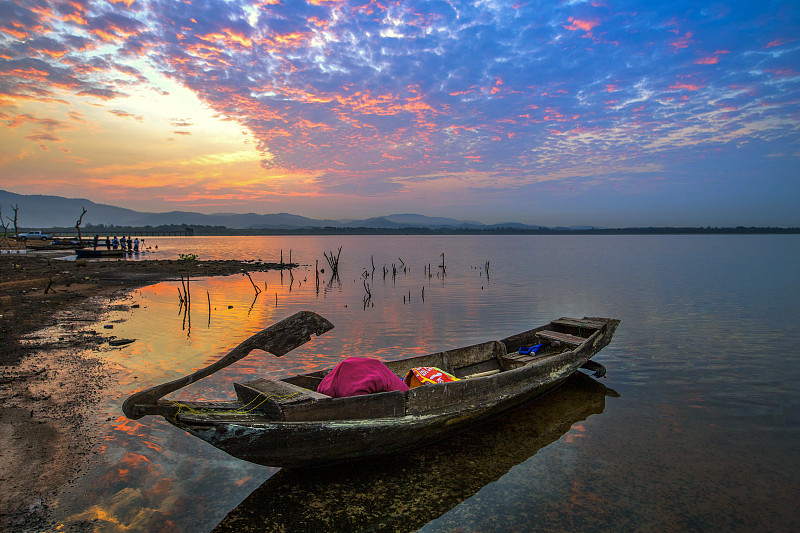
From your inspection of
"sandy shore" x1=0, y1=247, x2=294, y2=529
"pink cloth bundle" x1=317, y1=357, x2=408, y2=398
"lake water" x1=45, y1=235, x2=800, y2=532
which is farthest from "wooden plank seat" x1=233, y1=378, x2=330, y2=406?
"sandy shore" x1=0, y1=247, x2=294, y2=529

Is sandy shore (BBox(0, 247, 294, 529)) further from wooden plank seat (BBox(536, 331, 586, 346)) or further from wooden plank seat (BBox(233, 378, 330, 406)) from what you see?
wooden plank seat (BBox(536, 331, 586, 346))

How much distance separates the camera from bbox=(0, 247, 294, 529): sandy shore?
4.64 metres

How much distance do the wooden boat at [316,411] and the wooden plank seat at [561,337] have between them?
2238 millimetres

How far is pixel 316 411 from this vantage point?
4.92 meters

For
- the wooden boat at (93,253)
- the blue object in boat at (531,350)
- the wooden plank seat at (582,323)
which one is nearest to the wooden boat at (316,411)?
the blue object in boat at (531,350)

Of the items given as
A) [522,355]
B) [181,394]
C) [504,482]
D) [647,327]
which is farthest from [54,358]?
[647,327]

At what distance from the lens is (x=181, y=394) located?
26.5 feet

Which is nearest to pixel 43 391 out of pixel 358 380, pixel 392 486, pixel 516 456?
pixel 358 380

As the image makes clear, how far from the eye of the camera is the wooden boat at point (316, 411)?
176 inches

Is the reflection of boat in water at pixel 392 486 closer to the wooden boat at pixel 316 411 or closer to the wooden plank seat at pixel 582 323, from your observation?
A: the wooden boat at pixel 316 411

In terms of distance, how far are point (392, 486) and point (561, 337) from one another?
6.06 m

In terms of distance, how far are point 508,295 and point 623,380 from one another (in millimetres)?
13319

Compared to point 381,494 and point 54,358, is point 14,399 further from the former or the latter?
point 381,494

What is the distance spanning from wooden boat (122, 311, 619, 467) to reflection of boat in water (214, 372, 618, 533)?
0.80ft
